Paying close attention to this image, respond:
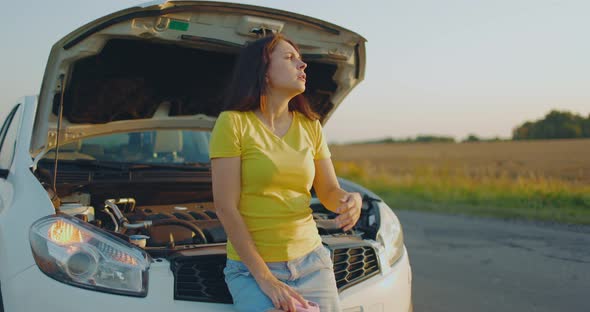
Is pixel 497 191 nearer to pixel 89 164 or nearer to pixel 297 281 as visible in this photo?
pixel 89 164

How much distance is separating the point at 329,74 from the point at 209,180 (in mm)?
1152

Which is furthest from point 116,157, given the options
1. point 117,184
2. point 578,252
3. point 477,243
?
point 578,252

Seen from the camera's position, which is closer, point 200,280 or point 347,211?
point 347,211

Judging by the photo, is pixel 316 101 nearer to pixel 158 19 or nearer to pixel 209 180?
pixel 209 180

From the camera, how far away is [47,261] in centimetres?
238

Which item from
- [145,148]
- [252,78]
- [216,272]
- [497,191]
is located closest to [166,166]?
[145,148]

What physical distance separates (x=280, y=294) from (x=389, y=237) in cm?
127

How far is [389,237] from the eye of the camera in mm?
3174

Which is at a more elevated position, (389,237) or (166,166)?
(166,166)

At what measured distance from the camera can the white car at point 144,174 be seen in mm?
2398

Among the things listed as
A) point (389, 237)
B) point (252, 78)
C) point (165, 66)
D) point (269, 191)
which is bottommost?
point (389, 237)

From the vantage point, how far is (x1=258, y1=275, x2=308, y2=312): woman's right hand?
2041mm

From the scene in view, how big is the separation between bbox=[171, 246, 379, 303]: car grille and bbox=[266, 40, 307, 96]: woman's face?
0.88 metres

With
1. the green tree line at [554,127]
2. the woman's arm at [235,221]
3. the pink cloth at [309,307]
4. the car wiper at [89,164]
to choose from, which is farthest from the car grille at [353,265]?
the green tree line at [554,127]
